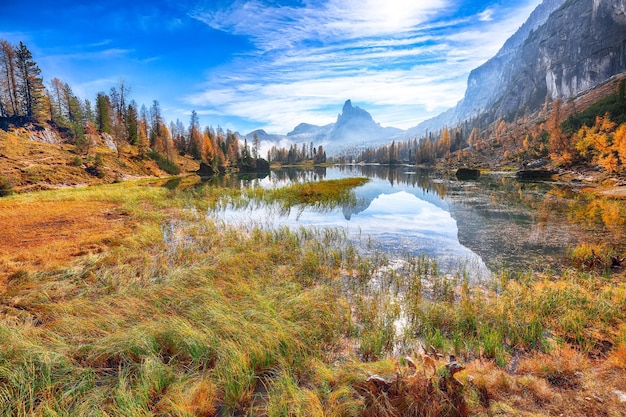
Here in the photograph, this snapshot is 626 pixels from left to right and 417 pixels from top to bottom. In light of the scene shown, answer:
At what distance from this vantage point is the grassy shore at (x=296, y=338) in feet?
13.2

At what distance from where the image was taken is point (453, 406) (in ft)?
12.4

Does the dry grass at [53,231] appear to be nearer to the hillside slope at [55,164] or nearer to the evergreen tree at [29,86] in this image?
the hillside slope at [55,164]

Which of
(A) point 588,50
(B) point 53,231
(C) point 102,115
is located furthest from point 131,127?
(A) point 588,50

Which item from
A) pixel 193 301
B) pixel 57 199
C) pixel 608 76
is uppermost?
pixel 608 76

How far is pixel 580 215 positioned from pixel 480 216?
21.9ft

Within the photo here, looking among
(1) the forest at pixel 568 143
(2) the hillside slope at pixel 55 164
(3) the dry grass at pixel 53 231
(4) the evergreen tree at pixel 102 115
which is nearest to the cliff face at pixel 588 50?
(1) the forest at pixel 568 143

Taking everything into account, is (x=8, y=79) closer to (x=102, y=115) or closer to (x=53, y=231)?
(x=102, y=115)

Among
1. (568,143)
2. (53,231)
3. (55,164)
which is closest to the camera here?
(53,231)

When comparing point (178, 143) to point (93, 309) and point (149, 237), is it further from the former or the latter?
point (93, 309)

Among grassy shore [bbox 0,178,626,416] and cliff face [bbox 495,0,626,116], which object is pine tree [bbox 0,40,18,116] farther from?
cliff face [bbox 495,0,626,116]

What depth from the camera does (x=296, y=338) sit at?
5.81 metres

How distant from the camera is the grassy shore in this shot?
4.02 metres

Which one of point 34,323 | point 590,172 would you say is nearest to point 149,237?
point 34,323

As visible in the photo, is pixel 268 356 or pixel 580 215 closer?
pixel 268 356
